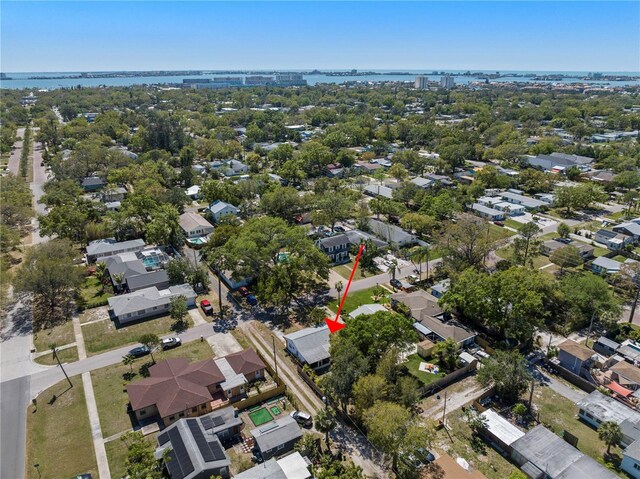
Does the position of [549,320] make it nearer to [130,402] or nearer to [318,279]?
[318,279]

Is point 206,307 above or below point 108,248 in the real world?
below

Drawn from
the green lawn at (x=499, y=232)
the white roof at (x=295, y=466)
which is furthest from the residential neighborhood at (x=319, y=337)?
the green lawn at (x=499, y=232)

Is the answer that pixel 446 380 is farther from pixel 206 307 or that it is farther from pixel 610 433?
pixel 206 307

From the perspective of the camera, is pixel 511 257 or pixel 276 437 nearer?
pixel 276 437

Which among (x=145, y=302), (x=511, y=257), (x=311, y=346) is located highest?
(x=511, y=257)

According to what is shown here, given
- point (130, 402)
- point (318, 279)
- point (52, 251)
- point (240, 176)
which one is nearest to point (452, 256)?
point (318, 279)

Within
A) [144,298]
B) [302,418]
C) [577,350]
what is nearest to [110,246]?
[144,298]
